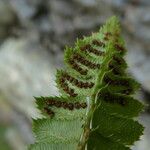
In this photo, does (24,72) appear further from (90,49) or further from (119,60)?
(119,60)

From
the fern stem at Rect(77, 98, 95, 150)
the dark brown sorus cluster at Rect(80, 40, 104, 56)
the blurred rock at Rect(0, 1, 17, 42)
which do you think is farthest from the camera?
the blurred rock at Rect(0, 1, 17, 42)

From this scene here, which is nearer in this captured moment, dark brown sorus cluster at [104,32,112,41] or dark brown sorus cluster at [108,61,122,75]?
dark brown sorus cluster at [108,61,122,75]

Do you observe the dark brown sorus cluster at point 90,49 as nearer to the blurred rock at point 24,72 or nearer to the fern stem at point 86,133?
the fern stem at point 86,133

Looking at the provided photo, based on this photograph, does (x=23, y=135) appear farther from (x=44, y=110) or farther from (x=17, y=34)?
(x=44, y=110)

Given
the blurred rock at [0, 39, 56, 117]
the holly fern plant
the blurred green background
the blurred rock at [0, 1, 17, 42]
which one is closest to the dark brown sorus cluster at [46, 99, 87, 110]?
the holly fern plant

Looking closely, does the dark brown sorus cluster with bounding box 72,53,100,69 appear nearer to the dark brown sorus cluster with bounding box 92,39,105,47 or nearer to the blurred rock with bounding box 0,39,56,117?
the dark brown sorus cluster with bounding box 92,39,105,47

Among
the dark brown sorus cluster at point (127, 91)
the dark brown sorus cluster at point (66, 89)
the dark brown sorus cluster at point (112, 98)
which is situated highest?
the dark brown sorus cluster at point (66, 89)

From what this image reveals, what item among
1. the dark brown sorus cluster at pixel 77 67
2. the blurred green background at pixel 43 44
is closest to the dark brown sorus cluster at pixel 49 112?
the dark brown sorus cluster at pixel 77 67

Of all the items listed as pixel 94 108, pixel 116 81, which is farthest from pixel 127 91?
pixel 94 108
